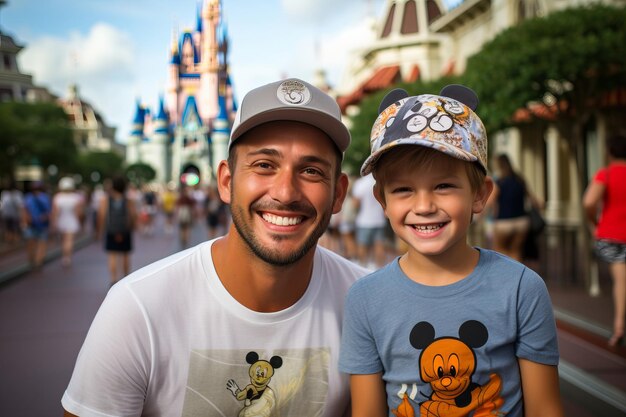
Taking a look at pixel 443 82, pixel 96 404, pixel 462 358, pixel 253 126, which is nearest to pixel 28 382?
pixel 96 404

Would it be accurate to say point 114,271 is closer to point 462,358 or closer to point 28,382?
point 28,382

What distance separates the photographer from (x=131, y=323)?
7.20 ft

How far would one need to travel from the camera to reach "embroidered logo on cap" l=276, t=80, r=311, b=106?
230 centimetres

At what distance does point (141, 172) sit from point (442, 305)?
102 meters

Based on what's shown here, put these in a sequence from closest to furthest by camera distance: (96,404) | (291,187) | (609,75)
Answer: (96,404) → (291,187) → (609,75)

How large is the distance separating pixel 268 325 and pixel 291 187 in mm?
477

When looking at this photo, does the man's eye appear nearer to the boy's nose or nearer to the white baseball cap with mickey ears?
the white baseball cap with mickey ears

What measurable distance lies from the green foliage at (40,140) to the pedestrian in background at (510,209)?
110 ft

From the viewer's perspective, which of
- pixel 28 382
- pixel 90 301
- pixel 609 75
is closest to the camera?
pixel 28 382

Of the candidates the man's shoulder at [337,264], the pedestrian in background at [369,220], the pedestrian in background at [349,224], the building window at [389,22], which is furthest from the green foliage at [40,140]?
the man's shoulder at [337,264]

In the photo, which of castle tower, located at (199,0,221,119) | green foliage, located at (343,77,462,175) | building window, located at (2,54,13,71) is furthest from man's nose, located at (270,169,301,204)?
green foliage, located at (343,77,462,175)

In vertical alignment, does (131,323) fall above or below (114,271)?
above

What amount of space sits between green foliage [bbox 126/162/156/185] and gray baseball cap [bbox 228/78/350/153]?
101m

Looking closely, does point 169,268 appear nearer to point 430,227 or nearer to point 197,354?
point 197,354
